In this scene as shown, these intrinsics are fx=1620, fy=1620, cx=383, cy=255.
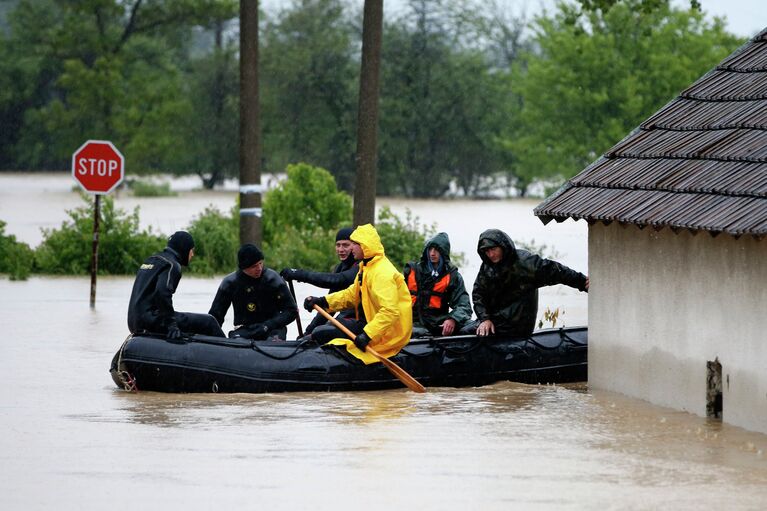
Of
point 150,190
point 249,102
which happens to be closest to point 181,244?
point 249,102

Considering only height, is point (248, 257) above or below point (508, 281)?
above

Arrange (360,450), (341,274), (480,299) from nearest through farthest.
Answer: (360,450)
(480,299)
(341,274)

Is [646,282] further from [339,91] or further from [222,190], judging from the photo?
[222,190]

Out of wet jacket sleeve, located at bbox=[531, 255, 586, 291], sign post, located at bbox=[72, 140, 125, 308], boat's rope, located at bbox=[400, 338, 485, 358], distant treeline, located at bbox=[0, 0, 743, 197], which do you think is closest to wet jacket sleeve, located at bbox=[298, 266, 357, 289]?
boat's rope, located at bbox=[400, 338, 485, 358]

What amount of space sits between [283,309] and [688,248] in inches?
161

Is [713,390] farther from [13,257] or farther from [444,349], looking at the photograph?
[13,257]

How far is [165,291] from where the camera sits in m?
13.8

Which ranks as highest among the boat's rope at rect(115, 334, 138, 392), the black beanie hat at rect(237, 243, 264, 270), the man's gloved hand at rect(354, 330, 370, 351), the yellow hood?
the yellow hood

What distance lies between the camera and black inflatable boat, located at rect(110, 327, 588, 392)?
13.8 meters

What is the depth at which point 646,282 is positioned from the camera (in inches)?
512

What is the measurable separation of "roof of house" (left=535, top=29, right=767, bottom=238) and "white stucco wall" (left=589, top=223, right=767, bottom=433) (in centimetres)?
36

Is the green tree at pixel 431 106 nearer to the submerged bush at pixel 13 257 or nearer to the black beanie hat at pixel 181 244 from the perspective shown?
the submerged bush at pixel 13 257

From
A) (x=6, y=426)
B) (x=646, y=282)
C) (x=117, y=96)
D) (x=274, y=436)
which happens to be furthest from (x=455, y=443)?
(x=117, y=96)

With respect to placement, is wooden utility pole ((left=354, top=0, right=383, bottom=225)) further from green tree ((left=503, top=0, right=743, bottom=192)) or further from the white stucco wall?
green tree ((left=503, top=0, right=743, bottom=192))
